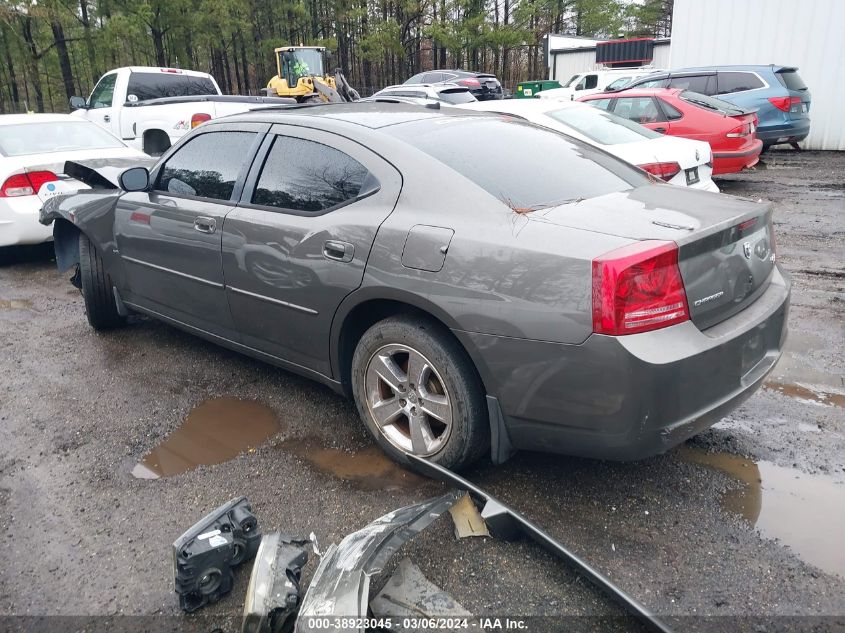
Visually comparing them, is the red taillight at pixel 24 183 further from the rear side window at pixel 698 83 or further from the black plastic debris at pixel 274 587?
the rear side window at pixel 698 83

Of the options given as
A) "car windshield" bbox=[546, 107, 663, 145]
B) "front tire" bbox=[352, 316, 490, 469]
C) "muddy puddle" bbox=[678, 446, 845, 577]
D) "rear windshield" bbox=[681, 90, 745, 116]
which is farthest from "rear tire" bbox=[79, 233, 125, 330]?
"rear windshield" bbox=[681, 90, 745, 116]

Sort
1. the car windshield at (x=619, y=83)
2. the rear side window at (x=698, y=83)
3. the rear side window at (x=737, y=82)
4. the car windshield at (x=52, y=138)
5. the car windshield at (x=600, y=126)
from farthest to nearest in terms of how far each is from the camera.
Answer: the car windshield at (x=619, y=83) → the rear side window at (x=698, y=83) → the rear side window at (x=737, y=82) → the car windshield at (x=52, y=138) → the car windshield at (x=600, y=126)

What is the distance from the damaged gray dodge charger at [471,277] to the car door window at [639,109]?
23.8ft

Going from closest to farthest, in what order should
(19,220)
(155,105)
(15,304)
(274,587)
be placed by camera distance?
(274,587)
(15,304)
(19,220)
(155,105)

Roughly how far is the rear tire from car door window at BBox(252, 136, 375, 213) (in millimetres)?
1931

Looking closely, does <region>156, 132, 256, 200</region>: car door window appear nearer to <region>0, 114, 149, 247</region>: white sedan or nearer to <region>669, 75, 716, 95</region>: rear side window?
<region>0, 114, 149, 247</region>: white sedan

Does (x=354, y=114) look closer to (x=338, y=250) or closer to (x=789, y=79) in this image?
(x=338, y=250)

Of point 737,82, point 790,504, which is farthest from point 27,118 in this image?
point 737,82

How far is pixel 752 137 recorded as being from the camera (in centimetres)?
980

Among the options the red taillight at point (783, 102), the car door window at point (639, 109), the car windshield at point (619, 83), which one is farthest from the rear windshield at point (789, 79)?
the car windshield at point (619, 83)

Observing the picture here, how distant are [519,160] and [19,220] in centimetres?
578

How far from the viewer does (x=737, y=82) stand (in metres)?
12.3

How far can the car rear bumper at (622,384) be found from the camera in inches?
90.7

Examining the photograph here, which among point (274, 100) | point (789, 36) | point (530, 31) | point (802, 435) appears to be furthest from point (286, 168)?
point (530, 31)
